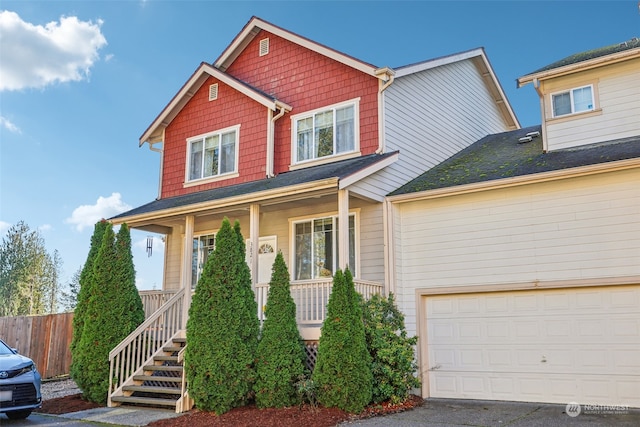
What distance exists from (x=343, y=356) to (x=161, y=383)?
15.2 ft

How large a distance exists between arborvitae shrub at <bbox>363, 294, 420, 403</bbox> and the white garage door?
0.96 metres

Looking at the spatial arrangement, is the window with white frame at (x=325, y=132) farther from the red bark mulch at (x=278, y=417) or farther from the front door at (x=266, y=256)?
the red bark mulch at (x=278, y=417)

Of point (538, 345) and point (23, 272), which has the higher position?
point (23, 272)

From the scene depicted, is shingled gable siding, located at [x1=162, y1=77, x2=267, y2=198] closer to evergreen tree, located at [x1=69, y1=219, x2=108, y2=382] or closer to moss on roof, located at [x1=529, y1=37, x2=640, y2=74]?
evergreen tree, located at [x1=69, y1=219, x2=108, y2=382]

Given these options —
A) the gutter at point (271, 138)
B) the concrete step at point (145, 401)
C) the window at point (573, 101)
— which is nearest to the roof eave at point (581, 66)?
the window at point (573, 101)

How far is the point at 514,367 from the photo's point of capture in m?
9.53

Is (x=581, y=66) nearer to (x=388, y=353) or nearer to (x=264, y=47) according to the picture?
(x=388, y=353)

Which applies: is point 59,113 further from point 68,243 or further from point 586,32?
point 586,32

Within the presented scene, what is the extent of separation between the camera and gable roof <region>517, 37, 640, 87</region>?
10.5 meters

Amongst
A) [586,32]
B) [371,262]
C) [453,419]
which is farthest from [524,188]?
[586,32]

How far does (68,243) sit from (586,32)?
29.0 m

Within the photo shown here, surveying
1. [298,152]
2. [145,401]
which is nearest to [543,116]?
[298,152]

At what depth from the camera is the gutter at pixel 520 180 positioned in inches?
347

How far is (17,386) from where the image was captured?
8.66 m
